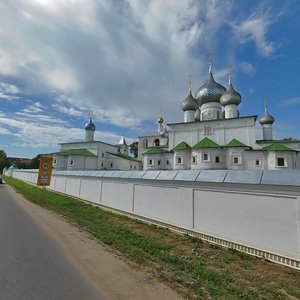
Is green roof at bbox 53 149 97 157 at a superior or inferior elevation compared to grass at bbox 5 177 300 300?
superior

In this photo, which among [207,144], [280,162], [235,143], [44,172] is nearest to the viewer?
[44,172]

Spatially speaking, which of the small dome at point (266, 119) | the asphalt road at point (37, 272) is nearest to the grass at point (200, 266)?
the asphalt road at point (37, 272)

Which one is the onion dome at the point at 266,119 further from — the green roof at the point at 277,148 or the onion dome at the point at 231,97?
the green roof at the point at 277,148

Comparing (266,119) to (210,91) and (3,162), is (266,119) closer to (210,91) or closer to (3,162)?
(210,91)

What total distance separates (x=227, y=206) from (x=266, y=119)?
3869cm

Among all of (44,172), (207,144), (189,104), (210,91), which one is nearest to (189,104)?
(189,104)

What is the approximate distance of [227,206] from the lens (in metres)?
7.14

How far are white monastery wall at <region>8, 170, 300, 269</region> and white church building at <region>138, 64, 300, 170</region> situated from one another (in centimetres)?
2396

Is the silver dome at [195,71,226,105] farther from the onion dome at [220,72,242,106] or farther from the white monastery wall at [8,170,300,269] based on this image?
the white monastery wall at [8,170,300,269]

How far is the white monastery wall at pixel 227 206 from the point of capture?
19.2 ft

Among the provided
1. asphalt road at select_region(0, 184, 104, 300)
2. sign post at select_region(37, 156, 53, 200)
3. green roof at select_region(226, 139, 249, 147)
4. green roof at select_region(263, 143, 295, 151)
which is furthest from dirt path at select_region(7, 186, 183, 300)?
green roof at select_region(263, 143, 295, 151)

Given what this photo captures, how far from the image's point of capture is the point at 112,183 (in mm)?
13555

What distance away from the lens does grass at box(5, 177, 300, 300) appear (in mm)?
4258

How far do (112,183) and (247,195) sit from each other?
8.39 metres
